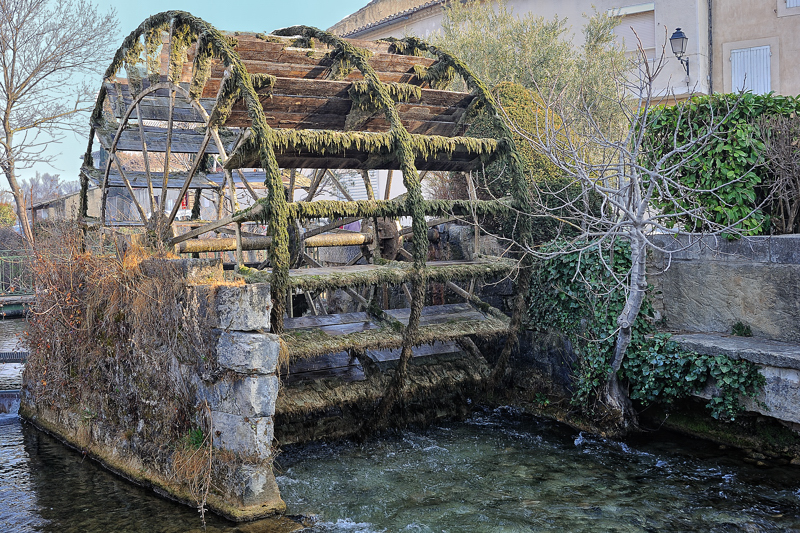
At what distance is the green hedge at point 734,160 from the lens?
20.5 feet

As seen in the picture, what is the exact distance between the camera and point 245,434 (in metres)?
4.88

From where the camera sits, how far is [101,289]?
6410mm

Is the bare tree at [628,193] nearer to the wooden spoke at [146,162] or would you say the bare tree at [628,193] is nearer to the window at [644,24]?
the wooden spoke at [146,162]

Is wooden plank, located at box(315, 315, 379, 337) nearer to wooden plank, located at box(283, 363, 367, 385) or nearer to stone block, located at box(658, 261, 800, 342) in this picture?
wooden plank, located at box(283, 363, 367, 385)

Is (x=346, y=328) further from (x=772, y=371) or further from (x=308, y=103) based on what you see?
(x=772, y=371)

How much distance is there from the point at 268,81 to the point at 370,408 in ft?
10.9

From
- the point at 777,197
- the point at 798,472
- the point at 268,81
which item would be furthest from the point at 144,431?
the point at 777,197

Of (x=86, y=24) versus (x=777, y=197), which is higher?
(x=86, y=24)

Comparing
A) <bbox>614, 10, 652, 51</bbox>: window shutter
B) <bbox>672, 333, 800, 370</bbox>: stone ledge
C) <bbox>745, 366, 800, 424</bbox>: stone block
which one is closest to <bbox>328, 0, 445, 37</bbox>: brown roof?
<bbox>614, 10, 652, 51</bbox>: window shutter

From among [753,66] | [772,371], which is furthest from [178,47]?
[753,66]

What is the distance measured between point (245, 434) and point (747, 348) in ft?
13.3

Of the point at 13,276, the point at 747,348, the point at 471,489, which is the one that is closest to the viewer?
the point at 471,489

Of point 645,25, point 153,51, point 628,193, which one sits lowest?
point 628,193

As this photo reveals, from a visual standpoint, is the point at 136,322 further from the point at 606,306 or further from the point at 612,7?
the point at 612,7
